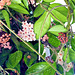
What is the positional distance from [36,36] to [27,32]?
0.03 metres

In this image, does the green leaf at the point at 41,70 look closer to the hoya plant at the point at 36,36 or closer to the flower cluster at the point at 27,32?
the hoya plant at the point at 36,36

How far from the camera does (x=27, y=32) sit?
45 centimetres

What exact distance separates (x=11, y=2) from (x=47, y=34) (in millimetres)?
163

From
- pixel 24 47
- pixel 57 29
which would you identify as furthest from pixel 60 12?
pixel 24 47

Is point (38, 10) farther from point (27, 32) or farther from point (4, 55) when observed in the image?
point (4, 55)

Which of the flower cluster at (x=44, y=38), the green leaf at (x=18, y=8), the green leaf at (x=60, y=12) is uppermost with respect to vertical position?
the green leaf at (x=18, y=8)

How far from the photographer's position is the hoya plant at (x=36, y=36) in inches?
17.5

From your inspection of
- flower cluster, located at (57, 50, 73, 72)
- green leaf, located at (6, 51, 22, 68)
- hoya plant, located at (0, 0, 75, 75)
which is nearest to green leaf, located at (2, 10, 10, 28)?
hoya plant, located at (0, 0, 75, 75)

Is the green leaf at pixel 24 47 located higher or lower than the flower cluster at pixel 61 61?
higher

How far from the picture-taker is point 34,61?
0.47 metres

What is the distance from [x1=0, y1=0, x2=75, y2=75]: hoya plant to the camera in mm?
444

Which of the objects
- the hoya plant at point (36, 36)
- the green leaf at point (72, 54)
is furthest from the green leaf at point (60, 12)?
the green leaf at point (72, 54)

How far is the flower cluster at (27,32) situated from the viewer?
454mm

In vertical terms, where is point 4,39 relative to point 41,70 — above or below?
above
